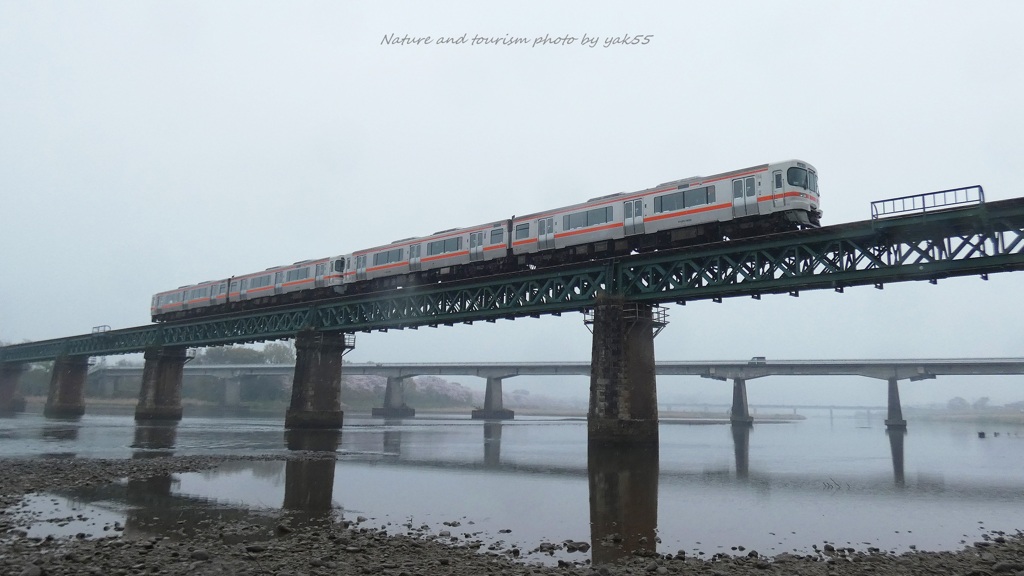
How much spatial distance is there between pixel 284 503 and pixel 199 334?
54317mm

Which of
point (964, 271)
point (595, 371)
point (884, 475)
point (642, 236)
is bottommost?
point (884, 475)

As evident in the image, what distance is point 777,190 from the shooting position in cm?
2802

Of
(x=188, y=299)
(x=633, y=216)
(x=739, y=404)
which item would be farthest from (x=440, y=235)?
(x=739, y=404)

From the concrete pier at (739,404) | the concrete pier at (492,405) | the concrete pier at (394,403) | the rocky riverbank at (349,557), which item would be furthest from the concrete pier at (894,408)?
the rocky riverbank at (349,557)

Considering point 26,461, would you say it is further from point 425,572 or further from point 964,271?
point 964,271

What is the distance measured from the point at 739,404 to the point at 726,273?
7142 cm

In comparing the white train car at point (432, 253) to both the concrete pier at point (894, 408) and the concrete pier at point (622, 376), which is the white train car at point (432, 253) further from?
the concrete pier at point (894, 408)

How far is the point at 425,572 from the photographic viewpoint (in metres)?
9.77

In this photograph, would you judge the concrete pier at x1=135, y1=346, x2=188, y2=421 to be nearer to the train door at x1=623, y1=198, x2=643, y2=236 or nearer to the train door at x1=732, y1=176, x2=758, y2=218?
the train door at x1=623, y1=198, x2=643, y2=236

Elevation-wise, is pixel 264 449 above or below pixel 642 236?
below

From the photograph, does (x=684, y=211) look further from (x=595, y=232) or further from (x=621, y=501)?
(x=621, y=501)

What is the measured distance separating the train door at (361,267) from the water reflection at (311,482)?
1625 cm

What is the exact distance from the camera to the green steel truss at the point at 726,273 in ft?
81.4

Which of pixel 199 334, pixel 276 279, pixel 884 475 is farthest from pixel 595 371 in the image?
pixel 199 334
